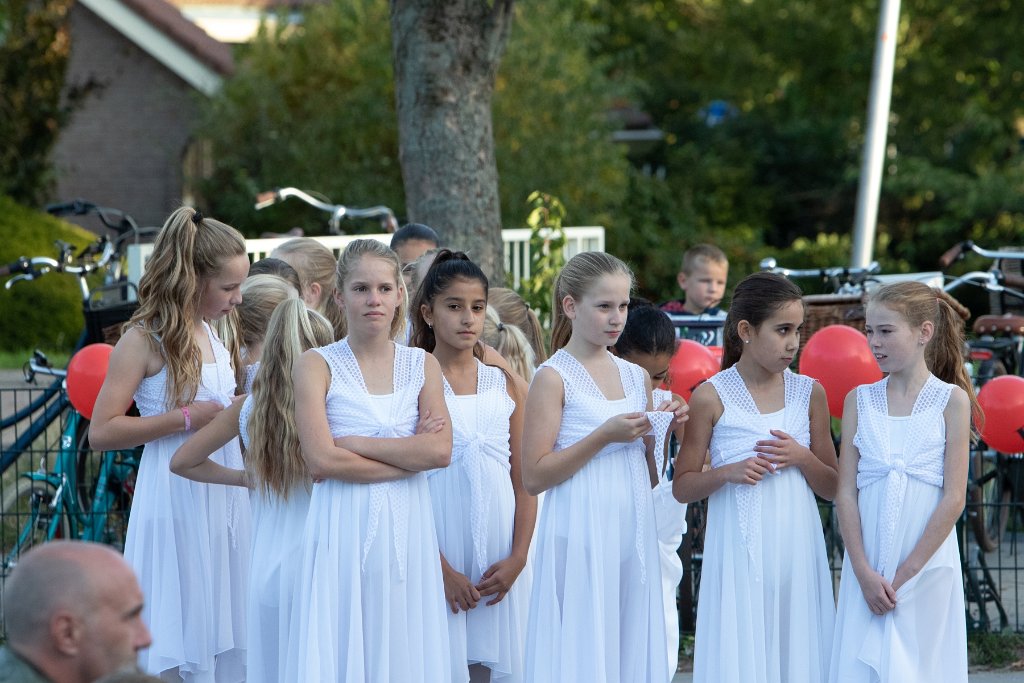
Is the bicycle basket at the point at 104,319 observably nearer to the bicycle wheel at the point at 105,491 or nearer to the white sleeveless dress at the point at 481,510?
the bicycle wheel at the point at 105,491

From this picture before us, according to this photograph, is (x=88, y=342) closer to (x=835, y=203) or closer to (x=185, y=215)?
(x=185, y=215)

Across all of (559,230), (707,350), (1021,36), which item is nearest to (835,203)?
(1021,36)

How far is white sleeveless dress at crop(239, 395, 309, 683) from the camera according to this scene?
13.8 ft

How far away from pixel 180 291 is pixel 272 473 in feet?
2.41

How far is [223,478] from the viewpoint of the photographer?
4.51 metres

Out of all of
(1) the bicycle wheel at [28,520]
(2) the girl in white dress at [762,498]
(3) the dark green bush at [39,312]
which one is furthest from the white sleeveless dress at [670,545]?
(3) the dark green bush at [39,312]

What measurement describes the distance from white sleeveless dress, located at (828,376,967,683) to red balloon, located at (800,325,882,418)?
4.91ft

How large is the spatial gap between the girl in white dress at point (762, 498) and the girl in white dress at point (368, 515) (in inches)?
35.3

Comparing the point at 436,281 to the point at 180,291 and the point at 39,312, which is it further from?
the point at 39,312

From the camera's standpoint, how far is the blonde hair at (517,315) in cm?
571

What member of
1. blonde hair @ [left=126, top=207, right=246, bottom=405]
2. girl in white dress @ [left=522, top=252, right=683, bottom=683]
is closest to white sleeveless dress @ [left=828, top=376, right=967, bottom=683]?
girl in white dress @ [left=522, top=252, right=683, bottom=683]

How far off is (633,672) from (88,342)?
12.9ft

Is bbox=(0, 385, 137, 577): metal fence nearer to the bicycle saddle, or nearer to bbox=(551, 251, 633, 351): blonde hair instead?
bbox=(551, 251, 633, 351): blonde hair

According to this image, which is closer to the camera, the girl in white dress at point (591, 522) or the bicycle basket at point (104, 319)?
the girl in white dress at point (591, 522)
